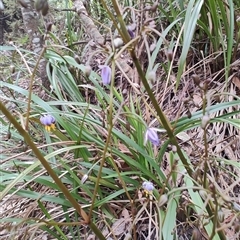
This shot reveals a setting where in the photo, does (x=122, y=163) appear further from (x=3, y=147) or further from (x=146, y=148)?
(x=3, y=147)

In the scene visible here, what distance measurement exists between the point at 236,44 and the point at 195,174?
0.88m

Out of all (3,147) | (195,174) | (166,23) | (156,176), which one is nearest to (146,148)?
(156,176)

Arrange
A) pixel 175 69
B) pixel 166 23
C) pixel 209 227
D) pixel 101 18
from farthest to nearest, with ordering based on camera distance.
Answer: pixel 101 18 → pixel 166 23 → pixel 175 69 → pixel 209 227

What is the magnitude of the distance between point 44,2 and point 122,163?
0.69 metres

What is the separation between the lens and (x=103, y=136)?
1323 millimetres

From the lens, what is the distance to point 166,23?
6.03ft

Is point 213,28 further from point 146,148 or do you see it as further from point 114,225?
point 114,225

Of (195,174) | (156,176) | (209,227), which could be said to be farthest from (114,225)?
(195,174)

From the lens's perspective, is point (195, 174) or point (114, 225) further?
point (114, 225)

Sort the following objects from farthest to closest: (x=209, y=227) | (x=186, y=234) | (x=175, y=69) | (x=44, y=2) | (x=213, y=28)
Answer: (x=175, y=69)
(x=213, y=28)
(x=186, y=234)
(x=209, y=227)
(x=44, y=2)

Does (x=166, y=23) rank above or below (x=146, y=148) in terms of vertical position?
above

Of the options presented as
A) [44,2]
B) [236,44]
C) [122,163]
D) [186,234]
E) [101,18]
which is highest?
[44,2]

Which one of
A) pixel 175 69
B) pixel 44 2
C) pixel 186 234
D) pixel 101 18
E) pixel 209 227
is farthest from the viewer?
pixel 101 18

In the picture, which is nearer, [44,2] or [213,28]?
[44,2]
